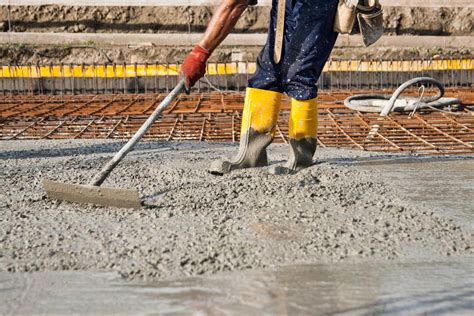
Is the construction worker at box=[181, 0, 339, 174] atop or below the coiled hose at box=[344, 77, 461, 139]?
atop

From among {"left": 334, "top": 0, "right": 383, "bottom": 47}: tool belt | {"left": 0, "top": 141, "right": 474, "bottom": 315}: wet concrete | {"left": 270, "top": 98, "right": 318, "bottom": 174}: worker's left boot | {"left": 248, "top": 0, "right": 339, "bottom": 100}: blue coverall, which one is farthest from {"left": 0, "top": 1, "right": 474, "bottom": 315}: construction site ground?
{"left": 334, "top": 0, "right": 383, "bottom": 47}: tool belt

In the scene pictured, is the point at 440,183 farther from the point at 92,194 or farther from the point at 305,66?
the point at 92,194

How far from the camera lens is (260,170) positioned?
13.0 feet

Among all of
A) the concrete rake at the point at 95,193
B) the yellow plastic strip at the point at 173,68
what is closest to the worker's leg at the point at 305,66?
the concrete rake at the point at 95,193

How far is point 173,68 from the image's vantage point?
10.5 metres

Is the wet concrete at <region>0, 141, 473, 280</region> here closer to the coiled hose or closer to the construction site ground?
the construction site ground

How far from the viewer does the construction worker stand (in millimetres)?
3900

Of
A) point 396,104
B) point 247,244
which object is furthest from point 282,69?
point 396,104

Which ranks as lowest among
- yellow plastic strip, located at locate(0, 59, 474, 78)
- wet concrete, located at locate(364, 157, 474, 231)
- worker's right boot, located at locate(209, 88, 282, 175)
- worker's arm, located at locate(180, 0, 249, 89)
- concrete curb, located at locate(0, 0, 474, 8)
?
Result: yellow plastic strip, located at locate(0, 59, 474, 78)

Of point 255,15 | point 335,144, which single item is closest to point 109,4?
point 255,15

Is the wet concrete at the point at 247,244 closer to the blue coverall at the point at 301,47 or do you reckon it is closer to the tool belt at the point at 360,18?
the blue coverall at the point at 301,47

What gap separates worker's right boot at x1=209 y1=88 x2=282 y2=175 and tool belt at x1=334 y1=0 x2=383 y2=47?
0.48 metres

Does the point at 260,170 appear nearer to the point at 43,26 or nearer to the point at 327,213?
the point at 327,213

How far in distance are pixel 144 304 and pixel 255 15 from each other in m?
12.5
